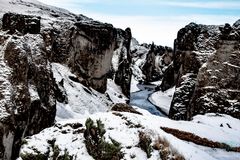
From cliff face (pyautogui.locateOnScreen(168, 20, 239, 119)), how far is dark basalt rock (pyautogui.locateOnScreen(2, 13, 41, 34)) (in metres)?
20.9

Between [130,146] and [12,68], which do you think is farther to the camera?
[12,68]

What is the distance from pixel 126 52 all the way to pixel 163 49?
54481mm

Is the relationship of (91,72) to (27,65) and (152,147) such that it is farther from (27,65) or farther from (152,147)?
(152,147)

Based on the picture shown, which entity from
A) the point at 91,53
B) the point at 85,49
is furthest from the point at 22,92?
the point at 91,53

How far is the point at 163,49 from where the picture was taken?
5064 inches

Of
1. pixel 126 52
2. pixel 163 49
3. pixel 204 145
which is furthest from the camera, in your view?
pixel 163 49

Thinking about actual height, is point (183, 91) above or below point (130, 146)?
below

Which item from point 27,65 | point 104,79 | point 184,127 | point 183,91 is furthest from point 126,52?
point 184,127

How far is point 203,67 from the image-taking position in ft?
147

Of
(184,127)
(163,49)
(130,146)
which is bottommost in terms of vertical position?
(163,49)

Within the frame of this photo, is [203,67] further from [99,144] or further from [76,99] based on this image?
[99,144]

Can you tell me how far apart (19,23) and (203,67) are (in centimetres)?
2445

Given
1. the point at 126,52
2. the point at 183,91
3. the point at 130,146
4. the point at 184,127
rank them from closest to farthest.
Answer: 1. the point at 130,146
2. the point at 184,127
3. the point at 183,91
4. the point at 126,52

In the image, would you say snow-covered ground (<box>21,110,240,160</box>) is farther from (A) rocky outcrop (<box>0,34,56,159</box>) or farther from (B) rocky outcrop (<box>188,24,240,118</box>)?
(B) rocky outcrop (<box>188,24,240,118</box>)
